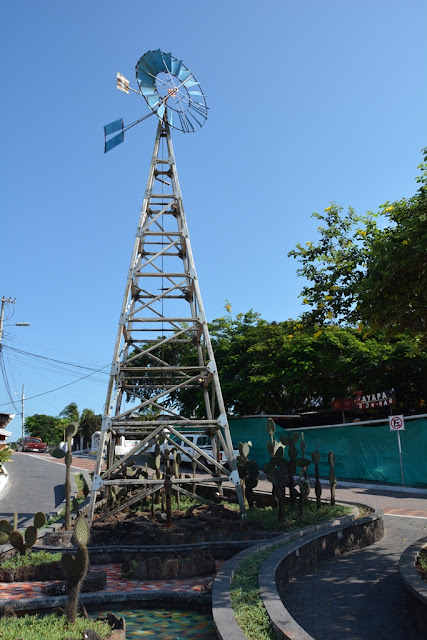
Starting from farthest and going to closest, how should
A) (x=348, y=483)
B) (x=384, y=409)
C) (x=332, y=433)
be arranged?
1. (x=384, y=409)
2. (x=332, y=433)
3. (x=348, y=483)

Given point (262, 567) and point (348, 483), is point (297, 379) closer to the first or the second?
point (348, 483)

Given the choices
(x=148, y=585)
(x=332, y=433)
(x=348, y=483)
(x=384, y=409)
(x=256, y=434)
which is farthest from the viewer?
(x=384, y=409)

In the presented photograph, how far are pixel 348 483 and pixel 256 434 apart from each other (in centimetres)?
611

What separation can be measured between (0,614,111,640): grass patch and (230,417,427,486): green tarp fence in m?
13.7

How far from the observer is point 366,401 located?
22516 millimetres

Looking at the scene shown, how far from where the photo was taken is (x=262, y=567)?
6426mm

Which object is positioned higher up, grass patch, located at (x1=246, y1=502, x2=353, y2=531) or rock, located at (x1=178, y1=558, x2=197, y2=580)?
grass patch, located at (x1=246, y1=502, x2=353, y2=531)

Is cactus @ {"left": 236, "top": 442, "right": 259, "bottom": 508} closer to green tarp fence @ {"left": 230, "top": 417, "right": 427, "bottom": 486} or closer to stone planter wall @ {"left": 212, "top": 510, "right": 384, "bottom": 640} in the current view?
stone planter wall @ {"left": 212, "top": 510, "right": 384, "bottom": 640}

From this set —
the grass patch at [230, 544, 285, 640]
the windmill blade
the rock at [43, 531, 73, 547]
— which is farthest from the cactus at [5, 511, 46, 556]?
the windmill blade

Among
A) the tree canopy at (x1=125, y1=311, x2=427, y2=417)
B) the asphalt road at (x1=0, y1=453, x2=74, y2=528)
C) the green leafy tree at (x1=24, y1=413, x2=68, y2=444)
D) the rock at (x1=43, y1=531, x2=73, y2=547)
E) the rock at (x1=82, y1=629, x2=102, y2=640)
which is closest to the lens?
the rock at (x1=82, y1=629, x2=102, y2=640)

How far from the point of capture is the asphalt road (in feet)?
46.4

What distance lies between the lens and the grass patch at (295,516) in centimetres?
984

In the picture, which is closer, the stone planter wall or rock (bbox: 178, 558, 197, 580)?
the stone planter wall

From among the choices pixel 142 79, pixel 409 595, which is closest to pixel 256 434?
pixel 142 79
